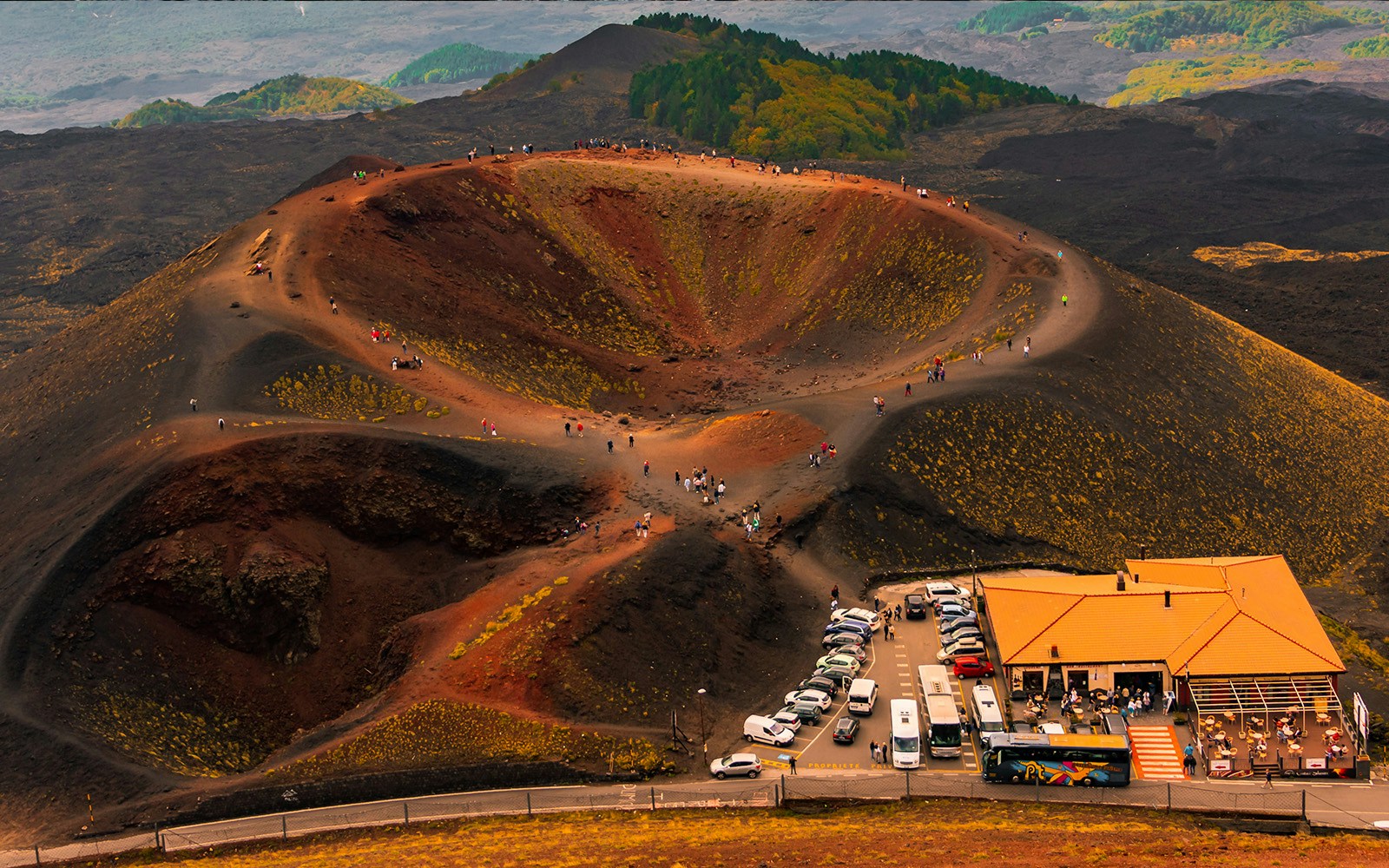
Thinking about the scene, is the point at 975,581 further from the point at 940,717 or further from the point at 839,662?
the point at 940,717

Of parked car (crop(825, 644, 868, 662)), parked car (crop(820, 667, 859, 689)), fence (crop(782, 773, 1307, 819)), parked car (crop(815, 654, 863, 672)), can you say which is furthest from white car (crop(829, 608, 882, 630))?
fence (crop(782, 773, 1307, 819))

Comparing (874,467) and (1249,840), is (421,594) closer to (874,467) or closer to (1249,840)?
(874,467)

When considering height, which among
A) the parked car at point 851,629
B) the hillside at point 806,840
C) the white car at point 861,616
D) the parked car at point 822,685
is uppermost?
the white car at point 861,616

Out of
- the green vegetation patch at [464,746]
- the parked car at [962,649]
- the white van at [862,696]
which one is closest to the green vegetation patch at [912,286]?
the parked car at [962,649]

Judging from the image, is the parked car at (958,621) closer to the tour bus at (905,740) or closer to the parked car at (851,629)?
the parked car at (851,629)

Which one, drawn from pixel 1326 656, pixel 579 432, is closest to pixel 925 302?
pixel 579 432

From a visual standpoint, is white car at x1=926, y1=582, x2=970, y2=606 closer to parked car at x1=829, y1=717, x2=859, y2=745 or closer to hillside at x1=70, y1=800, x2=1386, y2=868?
parked car at x1=829, y1=717, x2=859, y2=745

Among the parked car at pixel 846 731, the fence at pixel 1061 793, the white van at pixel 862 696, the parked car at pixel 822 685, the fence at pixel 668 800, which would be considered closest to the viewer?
the fence at pixel 668 800
